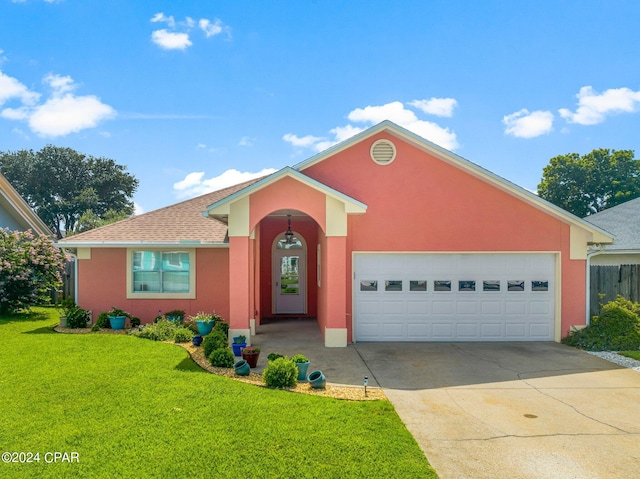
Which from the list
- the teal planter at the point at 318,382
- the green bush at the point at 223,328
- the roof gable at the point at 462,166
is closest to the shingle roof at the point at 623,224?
the roof gable at the point at 462,166

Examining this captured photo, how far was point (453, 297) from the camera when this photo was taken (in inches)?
447

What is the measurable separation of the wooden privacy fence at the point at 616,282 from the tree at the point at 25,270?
18293 mm

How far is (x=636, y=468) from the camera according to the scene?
4605 millimetres

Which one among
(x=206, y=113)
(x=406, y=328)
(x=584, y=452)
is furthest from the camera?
(x=206, y=113)

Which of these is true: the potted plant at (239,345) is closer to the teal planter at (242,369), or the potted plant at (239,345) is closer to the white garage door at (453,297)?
the teal planter at (242,369)

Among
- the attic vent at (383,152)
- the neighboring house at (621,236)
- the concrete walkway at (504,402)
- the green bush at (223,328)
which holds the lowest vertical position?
the concrete walkway at (504,402)

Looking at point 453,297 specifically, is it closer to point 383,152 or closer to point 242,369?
point 383,152

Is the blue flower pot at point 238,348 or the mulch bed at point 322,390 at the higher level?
the blue flower pot at point 238,348

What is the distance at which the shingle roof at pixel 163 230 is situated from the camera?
493 inches

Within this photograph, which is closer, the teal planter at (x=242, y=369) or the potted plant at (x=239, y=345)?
the teal planter at (x=242, y=369)

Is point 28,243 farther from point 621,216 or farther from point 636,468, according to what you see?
point 621,216

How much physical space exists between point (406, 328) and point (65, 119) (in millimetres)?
37270

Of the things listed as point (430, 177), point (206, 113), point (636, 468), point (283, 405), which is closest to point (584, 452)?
point (636, 468)

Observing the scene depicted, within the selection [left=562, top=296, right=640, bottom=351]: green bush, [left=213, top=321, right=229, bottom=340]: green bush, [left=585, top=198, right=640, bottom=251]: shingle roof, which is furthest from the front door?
[left=585, top=198, right=640, bottom=251]: shingle roof
